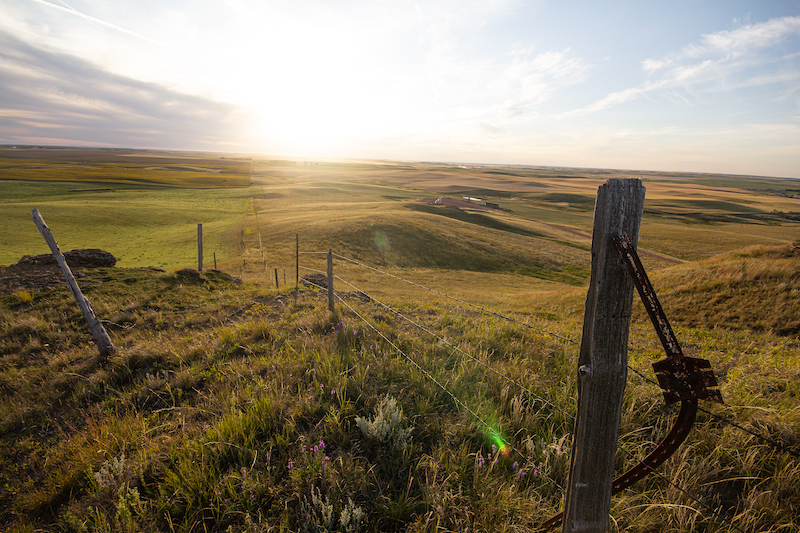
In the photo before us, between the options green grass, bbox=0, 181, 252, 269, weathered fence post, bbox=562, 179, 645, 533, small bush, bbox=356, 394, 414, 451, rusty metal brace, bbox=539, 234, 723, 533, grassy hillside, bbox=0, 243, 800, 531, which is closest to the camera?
rusty metal brace, bbox=539, 234, 723, 533

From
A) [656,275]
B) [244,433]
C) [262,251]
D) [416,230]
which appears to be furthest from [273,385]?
[416,230]

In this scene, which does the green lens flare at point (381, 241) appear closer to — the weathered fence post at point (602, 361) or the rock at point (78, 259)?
the rock at point (78, 259)

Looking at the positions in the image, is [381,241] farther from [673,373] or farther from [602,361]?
[673,373]

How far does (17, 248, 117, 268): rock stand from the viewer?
1426 cm

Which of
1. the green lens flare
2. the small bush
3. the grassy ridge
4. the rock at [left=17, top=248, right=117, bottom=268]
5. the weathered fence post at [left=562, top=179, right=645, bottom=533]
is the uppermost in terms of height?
the grassy ridge

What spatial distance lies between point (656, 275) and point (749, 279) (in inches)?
190

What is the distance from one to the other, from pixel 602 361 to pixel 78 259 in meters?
21.1

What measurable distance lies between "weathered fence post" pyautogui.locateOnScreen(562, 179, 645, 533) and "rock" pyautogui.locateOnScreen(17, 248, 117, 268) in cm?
1994

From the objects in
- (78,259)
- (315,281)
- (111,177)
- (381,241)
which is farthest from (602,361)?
(111,177)

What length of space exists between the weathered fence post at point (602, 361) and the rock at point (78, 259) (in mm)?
19940

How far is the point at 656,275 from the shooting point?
62.6ft

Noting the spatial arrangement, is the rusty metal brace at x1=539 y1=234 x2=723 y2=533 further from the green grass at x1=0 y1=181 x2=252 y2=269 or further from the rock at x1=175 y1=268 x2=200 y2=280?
the green grass at x1=0 y1=181 x2=252 y2=269

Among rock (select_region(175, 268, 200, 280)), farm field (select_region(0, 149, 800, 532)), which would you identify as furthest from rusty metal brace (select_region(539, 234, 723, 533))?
rock (select_region(175, 268, 200, 280))

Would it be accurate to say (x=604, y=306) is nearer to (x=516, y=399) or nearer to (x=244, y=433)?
(x=516, y=399)
